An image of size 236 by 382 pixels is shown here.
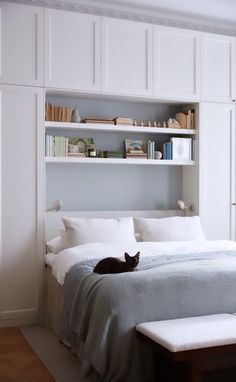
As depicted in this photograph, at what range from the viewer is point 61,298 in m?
3.75

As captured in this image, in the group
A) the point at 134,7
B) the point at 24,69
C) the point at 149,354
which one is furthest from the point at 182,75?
the point at 149,354

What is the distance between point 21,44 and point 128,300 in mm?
2481

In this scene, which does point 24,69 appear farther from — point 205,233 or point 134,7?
point 205,233

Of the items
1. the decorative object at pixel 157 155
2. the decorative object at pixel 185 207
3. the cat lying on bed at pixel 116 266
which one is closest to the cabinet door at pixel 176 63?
the decorative object at pixel 157 155

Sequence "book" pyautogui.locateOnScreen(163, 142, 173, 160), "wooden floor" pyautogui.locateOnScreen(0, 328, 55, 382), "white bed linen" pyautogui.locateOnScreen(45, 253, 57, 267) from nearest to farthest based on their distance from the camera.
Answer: "wooden floor" pyautogui.locateOnScreen(0, 328, 55, 382), "white bed linen" pyautogui.locateOnScreen(45, 253, 57, 267), "book" pyautogui.locateOnScreen(163, 142, 173, 160)

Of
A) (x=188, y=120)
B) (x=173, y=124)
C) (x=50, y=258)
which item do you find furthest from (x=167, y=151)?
(x=50, y=258)

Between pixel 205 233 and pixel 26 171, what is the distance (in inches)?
76.0

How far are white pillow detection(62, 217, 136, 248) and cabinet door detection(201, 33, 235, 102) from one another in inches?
64.2

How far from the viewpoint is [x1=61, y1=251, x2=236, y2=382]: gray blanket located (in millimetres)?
2744

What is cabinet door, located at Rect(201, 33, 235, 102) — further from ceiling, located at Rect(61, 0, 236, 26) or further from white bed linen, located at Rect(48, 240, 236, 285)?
white bed linen, located at Rect(48, 240, 236, 285)

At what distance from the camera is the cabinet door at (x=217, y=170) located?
199 inches

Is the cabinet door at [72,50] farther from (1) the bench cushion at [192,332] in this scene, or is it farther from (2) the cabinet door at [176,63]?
(1) the bench cushion at [192,332]

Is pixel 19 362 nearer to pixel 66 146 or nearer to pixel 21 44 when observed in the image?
pixel 66 146

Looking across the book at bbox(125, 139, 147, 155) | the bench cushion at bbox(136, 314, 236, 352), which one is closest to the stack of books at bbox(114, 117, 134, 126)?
the book at bbox(125, 139, 147, 155)
